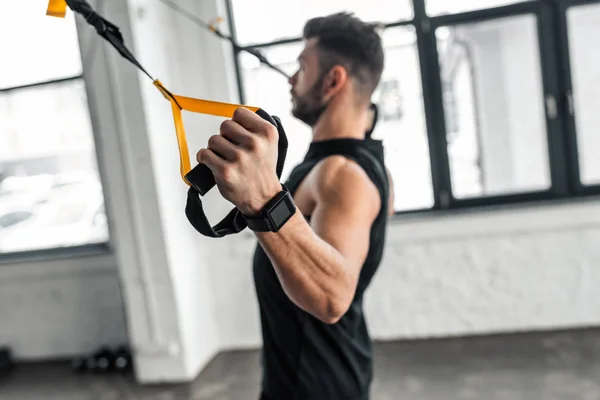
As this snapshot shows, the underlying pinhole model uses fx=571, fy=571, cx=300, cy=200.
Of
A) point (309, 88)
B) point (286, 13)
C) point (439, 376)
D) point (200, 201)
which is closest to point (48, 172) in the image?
point (286, 13)

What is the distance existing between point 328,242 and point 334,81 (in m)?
0.48

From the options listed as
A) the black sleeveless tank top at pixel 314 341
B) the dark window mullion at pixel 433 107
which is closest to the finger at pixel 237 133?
the black sleeveless tank top at pixel 314 341

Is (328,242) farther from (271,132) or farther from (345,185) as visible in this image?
(271,132)

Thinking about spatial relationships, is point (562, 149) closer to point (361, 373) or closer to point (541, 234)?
point (541, 234)

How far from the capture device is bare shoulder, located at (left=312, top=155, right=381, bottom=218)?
1112mm

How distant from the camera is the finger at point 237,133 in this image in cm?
60

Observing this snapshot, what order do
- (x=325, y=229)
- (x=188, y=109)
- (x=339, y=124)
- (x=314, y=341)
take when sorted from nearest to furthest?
(x=188, y=109)
(x=325, y=229)
(x=314, y=341)
(x=339, y=124)

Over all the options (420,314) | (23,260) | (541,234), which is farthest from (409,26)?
(23,260)

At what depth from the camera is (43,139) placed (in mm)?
3885

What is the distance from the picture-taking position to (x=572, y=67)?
11.1 ft

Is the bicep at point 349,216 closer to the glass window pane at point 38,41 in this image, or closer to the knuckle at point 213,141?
the knuckle at point 213,141

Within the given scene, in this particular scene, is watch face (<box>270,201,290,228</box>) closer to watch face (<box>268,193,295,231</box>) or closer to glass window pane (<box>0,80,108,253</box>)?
watch face (<box>268,193,295,231</box>)

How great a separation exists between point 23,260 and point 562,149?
140 inches

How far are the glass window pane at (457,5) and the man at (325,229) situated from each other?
2206 mm
